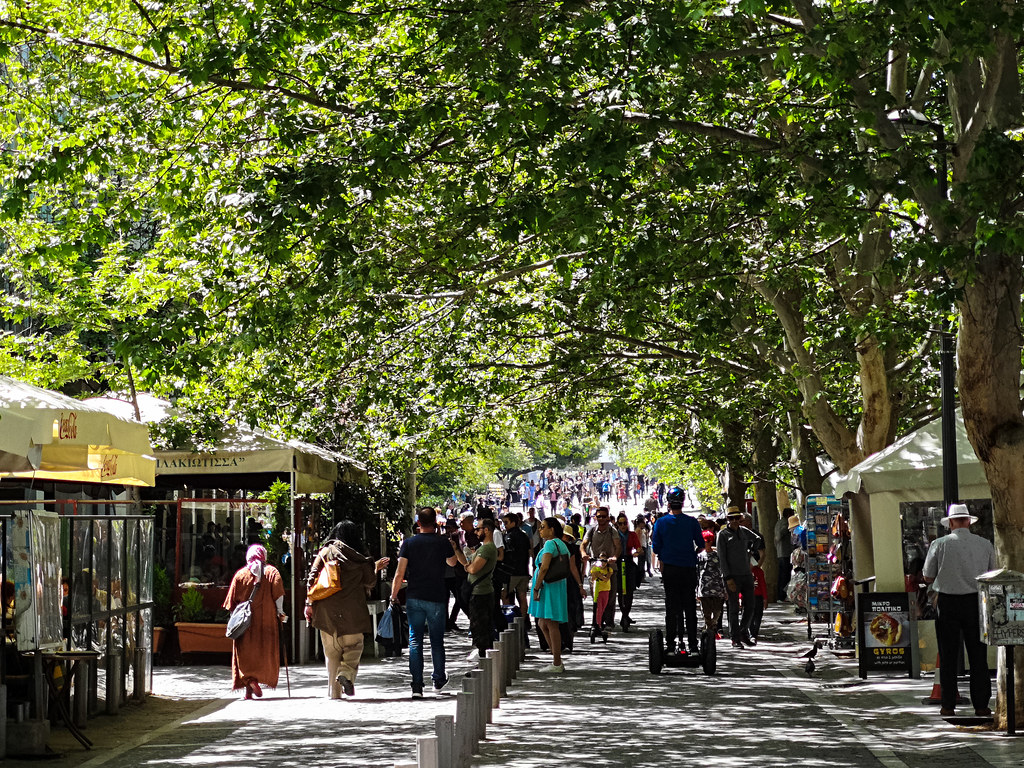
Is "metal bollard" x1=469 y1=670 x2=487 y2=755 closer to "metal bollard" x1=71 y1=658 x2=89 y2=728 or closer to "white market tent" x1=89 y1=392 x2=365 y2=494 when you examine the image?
"metal bollard" x1=71 y1=658 x2=89 y2=728

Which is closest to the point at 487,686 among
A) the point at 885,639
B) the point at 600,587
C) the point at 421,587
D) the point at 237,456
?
the point at 421,587

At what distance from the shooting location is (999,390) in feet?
34.7

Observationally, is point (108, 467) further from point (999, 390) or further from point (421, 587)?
point (999, 390)

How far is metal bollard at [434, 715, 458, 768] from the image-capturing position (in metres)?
7.49

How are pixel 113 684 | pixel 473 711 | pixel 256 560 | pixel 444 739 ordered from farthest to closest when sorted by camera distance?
pixel 256 560 < pixel 113 684 < pixel 473 711 < pixel 444 739

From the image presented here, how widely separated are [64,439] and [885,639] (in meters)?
8.80

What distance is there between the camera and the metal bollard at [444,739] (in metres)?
7.49

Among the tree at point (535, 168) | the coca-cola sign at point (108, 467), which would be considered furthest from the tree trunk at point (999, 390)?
the coca-cola sign at point (108, 467)

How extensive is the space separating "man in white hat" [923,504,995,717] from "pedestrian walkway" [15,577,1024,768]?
1.54ft

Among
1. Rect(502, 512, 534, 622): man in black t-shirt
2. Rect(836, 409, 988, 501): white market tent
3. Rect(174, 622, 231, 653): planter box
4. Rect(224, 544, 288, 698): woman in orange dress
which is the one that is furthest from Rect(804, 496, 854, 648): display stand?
Rect(174, 622, 231, 653): planter box

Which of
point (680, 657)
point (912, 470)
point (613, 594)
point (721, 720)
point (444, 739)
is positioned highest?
point (912, 470)

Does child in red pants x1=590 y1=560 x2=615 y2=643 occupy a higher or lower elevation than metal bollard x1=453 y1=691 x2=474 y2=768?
higher

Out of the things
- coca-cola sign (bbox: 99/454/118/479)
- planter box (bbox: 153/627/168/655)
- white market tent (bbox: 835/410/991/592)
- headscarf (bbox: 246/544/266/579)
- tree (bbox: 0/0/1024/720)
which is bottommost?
planter box (bbox: 153/627/168/655)

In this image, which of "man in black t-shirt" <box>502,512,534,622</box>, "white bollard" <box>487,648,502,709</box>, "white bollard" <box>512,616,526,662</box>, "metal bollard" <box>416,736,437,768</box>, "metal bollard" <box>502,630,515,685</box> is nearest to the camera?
"metal bollard" <box>416,736,437,768</box>
